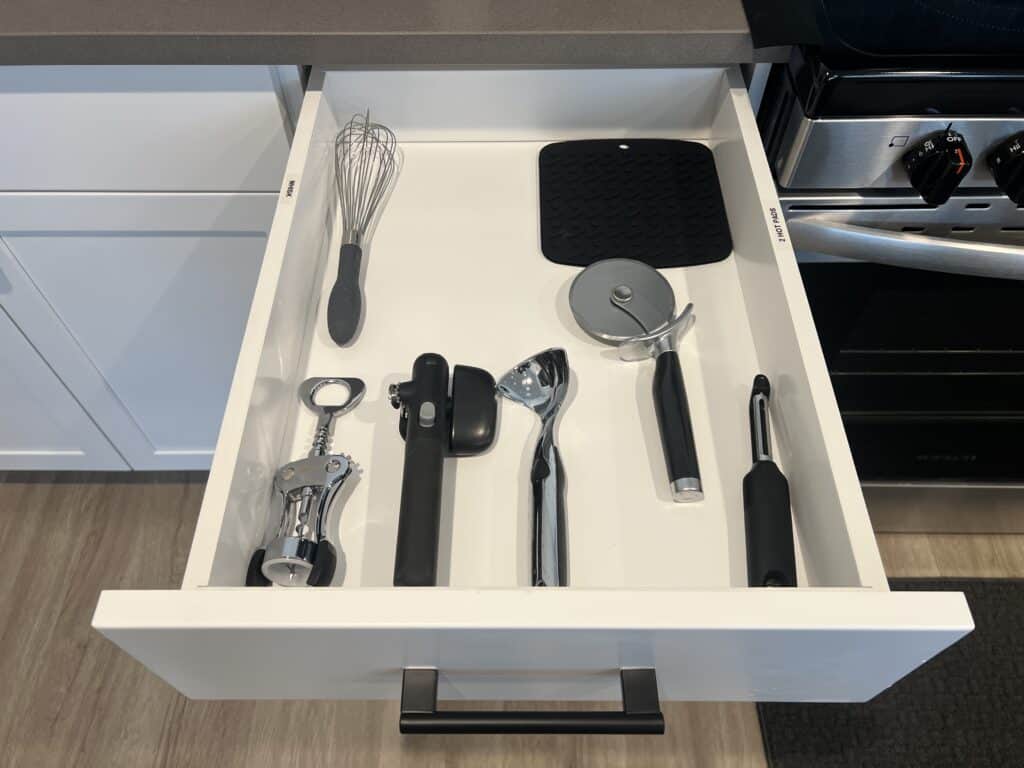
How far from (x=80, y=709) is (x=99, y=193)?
0.81 meters

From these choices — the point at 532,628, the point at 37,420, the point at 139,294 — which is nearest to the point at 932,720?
the point at 532,628

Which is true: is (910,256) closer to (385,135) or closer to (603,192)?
(603,192)

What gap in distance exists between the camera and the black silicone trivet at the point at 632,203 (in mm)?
752

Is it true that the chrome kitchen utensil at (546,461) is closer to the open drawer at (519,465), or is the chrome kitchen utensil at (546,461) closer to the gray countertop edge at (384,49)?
the open drawer at (519,465)

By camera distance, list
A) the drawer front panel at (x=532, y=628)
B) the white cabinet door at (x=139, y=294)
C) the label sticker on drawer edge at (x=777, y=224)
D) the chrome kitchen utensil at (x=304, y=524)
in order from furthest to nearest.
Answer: the white cabinet door at (x=139, y=294) → the label sticker on drawer edge at (x=777, y=224) → the chrome kitchen utensil at (x=304, y=524) → the drawer front panel at (x=532, y=628)

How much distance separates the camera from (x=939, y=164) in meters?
0.67

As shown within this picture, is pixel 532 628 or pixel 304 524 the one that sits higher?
pixel 304 524

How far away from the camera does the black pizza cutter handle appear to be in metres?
0.60

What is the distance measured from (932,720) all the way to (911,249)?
2.72ft

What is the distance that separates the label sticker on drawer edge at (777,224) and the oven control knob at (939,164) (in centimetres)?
15

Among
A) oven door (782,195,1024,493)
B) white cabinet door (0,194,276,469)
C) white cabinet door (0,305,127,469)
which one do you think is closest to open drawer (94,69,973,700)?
oven door (782,195,1024,493)

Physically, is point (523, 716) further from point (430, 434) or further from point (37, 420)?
point (37, 420)

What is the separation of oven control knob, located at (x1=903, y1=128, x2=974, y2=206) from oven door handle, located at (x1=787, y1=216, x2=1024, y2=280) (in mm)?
55

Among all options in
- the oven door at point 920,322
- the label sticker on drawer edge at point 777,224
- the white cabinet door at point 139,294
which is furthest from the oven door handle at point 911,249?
the white cabinet door at point 139,294
